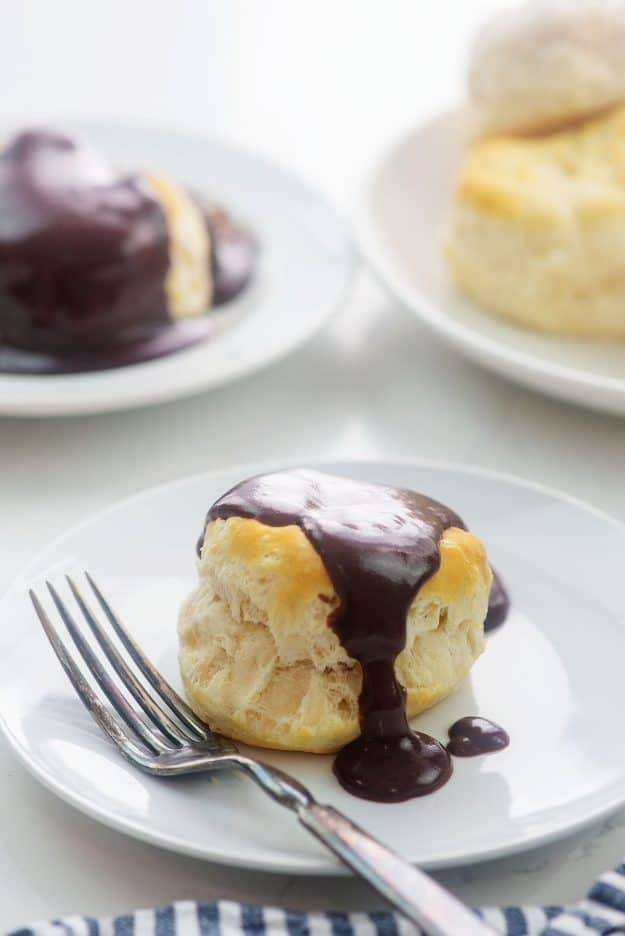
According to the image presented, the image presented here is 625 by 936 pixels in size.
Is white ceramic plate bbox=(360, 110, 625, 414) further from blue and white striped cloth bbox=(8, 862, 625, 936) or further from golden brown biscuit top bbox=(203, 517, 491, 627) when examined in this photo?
blue and white striped cloth bbox=(8, 862, 625, 936)

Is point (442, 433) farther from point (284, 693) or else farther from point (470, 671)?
point (284, 693)

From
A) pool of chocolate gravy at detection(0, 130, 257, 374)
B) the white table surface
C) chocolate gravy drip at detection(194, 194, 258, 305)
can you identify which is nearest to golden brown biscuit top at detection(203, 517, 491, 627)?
the white table surface

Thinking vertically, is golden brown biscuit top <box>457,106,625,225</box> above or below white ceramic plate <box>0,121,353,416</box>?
above

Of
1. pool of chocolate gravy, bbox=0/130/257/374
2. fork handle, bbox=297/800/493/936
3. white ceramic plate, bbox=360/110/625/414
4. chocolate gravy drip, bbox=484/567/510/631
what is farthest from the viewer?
pool of chocolate gravy, bbox=0/130/257/374

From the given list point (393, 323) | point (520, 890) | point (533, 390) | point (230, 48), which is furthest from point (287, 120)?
point (520, 890)

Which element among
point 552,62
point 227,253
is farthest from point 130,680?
point 552,62
